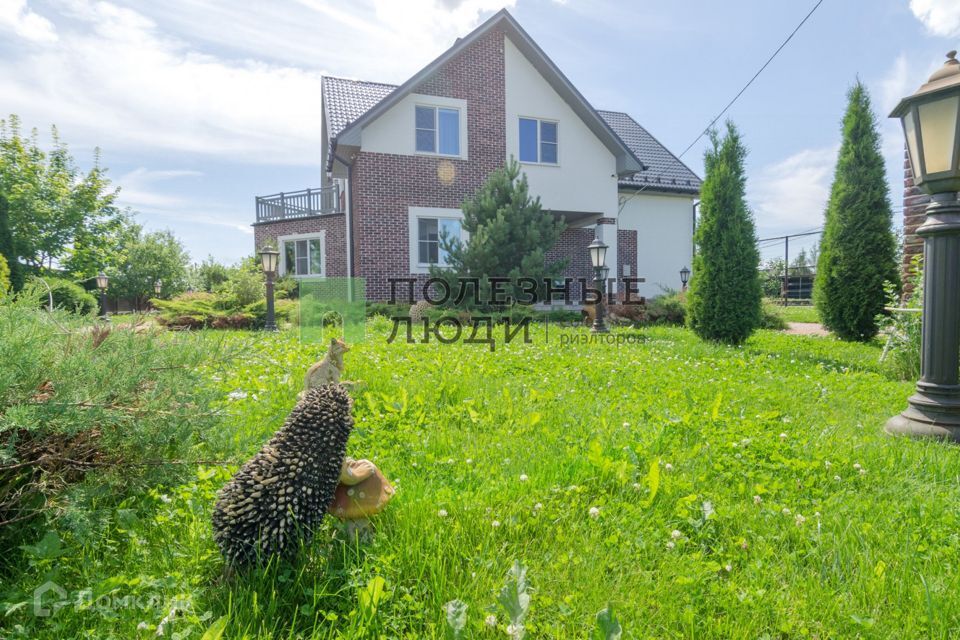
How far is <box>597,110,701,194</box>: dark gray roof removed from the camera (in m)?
20.3

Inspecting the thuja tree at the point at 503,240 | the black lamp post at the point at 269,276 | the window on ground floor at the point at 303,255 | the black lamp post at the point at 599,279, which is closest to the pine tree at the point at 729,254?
the black lamp post at the point at 599,279

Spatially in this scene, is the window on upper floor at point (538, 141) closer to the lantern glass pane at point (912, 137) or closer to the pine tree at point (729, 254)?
the pine tree at point (729, 254)

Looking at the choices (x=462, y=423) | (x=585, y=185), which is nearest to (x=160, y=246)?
(x=585, y=185)

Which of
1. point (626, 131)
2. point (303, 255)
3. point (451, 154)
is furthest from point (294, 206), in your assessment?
point (626, 131)

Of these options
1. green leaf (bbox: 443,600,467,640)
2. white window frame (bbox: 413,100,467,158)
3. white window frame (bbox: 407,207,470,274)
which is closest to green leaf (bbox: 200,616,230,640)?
green leaf (bbox: 443,600,467,640)

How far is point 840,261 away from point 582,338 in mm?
5850

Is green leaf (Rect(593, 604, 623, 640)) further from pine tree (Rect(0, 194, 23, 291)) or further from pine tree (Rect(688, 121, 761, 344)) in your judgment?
pine tree (Rect(0, 194, 23, 291))

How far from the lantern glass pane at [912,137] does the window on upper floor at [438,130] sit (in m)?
12.4

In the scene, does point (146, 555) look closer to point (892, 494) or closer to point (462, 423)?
point (462, 423)

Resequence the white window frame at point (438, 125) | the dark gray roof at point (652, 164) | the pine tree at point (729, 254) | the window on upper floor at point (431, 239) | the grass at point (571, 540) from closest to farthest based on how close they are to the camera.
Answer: the grass at point (571, 540)
the pine tree at point (729, 254)
the white window frame at point (438, 125)
the window on upper floor at point (431, 239)
the dark gray roof at point (652, 164)

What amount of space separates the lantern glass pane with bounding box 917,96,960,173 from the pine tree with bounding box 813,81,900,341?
729 cm

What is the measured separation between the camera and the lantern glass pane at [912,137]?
3.87m

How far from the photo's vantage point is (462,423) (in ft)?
11.8

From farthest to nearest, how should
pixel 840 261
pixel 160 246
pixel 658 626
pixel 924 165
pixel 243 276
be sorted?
pixel 160 246, pixel 243 276, pixel 840 261, pixel 924 165, pixel 658 626
